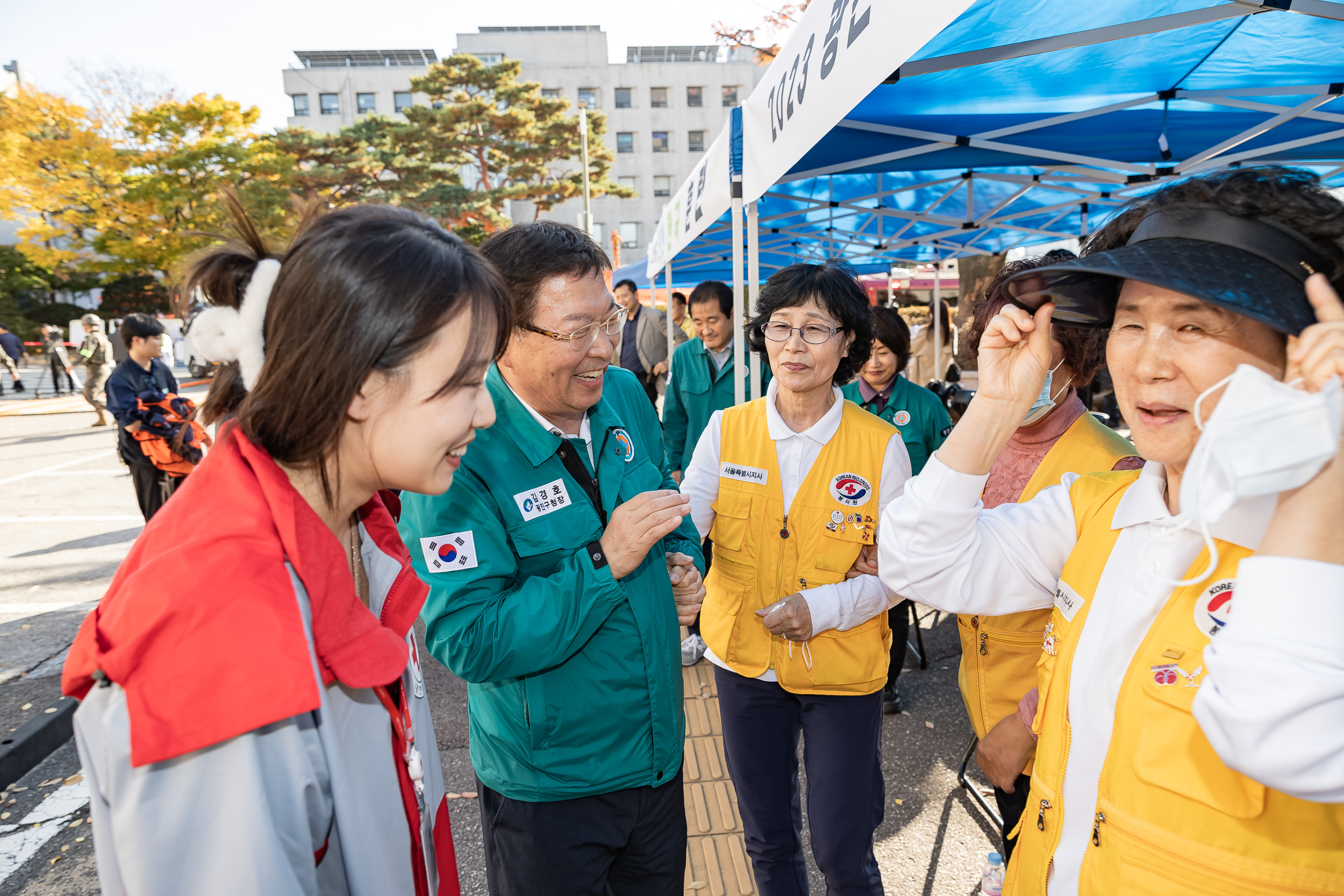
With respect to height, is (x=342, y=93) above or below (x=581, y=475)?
above

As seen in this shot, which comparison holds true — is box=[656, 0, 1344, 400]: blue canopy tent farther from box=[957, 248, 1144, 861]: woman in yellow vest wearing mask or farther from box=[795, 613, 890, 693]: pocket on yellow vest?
box=[795, 613, 890, 693]: pocket on yellow vest

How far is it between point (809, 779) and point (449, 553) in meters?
1.35

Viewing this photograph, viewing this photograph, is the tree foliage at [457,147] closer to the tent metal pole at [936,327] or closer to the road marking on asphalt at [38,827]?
the tent metal pole at [936,327]

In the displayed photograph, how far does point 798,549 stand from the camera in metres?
2.22

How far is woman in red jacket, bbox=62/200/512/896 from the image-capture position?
2.65 ft

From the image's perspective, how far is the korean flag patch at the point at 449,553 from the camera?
58.1 inches

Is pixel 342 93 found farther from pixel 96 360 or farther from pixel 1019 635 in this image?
pixel 1019 635

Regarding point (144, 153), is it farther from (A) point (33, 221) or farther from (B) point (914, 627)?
(B) point (914, 627)

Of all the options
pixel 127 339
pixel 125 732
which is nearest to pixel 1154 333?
pixel 125 732

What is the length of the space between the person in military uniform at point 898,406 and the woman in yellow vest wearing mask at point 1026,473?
4.88 feet

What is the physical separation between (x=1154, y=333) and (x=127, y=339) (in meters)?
7.69

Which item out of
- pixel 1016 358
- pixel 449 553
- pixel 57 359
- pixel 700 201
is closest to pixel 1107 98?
pixel 700 201

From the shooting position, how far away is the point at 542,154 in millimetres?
33375

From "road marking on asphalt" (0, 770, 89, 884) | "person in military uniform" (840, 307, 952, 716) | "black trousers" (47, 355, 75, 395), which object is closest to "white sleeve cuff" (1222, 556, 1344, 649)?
"person in military uniform" (840, 307, 952, 716)
